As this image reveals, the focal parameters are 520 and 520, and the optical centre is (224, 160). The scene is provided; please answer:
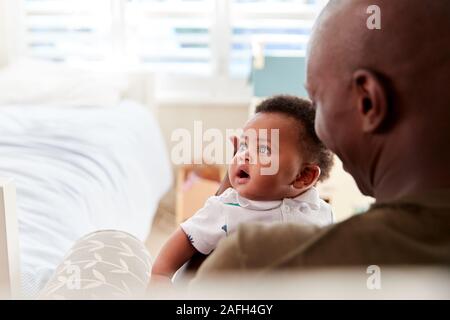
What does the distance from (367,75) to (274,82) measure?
47.1 inches

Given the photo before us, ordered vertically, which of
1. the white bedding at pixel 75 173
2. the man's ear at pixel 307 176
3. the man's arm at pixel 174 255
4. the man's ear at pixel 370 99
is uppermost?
the man's ear at pixel 370 99

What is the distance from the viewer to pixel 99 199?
51.6 inches

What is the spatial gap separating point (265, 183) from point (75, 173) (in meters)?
0.83

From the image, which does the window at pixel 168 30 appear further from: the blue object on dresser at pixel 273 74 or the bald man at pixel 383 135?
the bald man at pixel 383 135

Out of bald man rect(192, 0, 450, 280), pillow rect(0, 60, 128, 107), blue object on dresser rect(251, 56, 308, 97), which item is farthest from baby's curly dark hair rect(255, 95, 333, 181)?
pillow rect(0, 60, 128, 107)

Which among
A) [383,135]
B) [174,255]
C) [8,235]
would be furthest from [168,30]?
[383,135]

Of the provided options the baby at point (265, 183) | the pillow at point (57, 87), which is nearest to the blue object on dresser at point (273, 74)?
the pillow at point (57, 87)

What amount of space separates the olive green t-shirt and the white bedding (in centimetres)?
50

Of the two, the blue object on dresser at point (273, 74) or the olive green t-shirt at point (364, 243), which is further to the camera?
the blue object on dresser at point (273, 74)

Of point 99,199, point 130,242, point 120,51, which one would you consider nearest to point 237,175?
point 130,242

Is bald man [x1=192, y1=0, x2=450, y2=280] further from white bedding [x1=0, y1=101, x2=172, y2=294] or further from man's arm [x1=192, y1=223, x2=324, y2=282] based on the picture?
white bedding [x1=0, y1=101, x2=172, y2=294]

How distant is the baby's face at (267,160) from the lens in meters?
0.62
